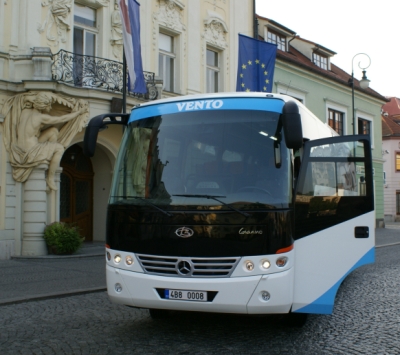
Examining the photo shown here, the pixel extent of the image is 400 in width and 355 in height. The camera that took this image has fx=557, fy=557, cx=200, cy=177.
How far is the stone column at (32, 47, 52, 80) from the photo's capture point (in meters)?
15.2

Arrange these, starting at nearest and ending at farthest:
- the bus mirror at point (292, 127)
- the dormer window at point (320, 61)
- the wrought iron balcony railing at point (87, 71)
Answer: the bus mirror at point (292, 127), the wrought iron balcony railing at point (87, 71), the dormer window at point (320, 61)

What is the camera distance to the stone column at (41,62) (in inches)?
598

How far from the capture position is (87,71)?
16.8 meters

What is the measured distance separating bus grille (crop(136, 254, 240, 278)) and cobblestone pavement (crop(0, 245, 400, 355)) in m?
0.77

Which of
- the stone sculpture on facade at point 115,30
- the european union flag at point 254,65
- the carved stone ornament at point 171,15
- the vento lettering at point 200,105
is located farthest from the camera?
the carved stone ornament at point 171,15

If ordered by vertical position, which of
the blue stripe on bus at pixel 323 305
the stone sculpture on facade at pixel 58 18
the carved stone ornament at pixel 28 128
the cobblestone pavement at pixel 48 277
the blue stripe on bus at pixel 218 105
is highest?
the stone sculpture on facade at pixel 58 18

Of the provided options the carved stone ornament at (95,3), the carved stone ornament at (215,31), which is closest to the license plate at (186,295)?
the carved stone ornament at (95,3)

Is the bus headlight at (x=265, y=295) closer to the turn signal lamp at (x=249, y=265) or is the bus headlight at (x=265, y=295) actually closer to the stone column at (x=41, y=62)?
the turn signal lamp at (x=249, y=265)

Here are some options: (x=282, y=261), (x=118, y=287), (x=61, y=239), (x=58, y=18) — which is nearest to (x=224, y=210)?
(x=282, y=261)

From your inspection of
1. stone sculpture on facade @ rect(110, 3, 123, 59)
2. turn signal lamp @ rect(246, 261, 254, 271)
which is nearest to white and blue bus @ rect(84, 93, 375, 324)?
turn signal lamp @ rect(246, 261, 254, 271)

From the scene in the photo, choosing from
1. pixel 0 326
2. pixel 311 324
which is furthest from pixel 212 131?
pixel 0 326

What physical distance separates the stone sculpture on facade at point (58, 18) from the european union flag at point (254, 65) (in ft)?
17.7

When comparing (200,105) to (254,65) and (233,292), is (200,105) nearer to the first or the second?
(233,292)

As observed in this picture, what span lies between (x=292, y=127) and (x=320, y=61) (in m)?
29.7
